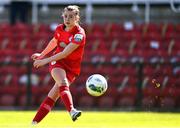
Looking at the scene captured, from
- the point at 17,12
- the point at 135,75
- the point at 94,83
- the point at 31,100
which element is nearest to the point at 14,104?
the point at 31,100

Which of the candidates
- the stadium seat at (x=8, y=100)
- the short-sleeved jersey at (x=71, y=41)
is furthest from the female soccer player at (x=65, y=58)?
the stadium seat at (x=8, y=100)

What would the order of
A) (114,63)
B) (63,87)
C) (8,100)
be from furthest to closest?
(8,100), (114,63), (63,87)

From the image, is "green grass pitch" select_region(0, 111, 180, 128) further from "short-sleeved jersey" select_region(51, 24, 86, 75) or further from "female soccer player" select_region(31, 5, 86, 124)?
"short-sleeved jersey" select_region(51, 24, 86, 75)

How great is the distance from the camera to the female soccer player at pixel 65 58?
11320 millimetres

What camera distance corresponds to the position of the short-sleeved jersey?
37.7ft

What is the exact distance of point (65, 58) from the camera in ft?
37.9

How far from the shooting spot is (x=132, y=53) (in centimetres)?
2147

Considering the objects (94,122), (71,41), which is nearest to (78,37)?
(71,41)

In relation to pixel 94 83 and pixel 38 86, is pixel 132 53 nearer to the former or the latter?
pixel 38 86

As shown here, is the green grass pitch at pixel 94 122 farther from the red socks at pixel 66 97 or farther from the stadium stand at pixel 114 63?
the stadium stand at pixel 114 63

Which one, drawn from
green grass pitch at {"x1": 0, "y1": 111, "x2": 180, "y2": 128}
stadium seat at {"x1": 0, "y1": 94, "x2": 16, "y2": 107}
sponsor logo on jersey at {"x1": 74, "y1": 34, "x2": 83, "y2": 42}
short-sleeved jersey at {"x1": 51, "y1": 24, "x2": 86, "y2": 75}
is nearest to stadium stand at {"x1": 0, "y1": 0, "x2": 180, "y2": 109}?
stadium seat at {"x1": 0, "y1": 94, "x2": 16, "y2": 107}

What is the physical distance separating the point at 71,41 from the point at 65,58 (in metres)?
0.32

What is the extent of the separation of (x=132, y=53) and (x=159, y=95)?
6.81 feet

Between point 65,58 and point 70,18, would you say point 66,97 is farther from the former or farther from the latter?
point 70,18
